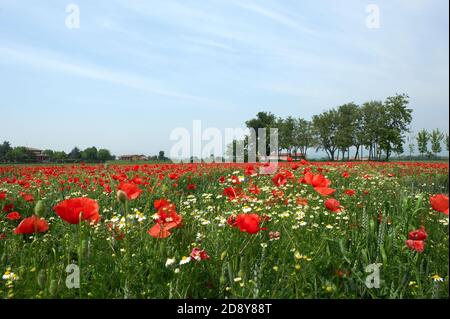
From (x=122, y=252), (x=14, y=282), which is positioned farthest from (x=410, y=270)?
(x=14, y=282)

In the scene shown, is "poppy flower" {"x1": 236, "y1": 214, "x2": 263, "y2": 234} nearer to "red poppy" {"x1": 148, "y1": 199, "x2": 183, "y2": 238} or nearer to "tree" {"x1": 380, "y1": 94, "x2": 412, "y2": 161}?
"red poppy" {"x1": 148, "y1": 199, "x2": 183, "y2": 238}

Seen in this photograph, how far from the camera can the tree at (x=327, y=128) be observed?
4571cm

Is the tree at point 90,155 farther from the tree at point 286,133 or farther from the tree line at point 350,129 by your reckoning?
the tree at point 286,133

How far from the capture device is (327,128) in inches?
1873

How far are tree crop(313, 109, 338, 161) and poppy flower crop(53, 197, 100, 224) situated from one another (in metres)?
44.6

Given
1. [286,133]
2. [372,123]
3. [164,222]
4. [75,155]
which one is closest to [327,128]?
[286,133]

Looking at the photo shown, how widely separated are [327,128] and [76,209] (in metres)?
48.7

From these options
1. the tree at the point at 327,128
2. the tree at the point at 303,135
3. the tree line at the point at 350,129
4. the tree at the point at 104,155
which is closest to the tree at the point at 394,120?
the tree line at the point at 350,129

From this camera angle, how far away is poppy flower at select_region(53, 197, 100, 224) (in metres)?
1.55

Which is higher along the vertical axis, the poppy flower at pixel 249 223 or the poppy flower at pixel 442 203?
the poppy flower at pixel 442 203

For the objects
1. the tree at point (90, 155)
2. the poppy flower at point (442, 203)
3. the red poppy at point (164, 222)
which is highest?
the tree at point (90, 155)

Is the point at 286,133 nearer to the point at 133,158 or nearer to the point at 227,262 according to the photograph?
the point at 133,158

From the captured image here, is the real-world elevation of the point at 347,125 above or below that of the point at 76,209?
above

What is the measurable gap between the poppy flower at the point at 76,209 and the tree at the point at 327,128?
4461 centimetres
